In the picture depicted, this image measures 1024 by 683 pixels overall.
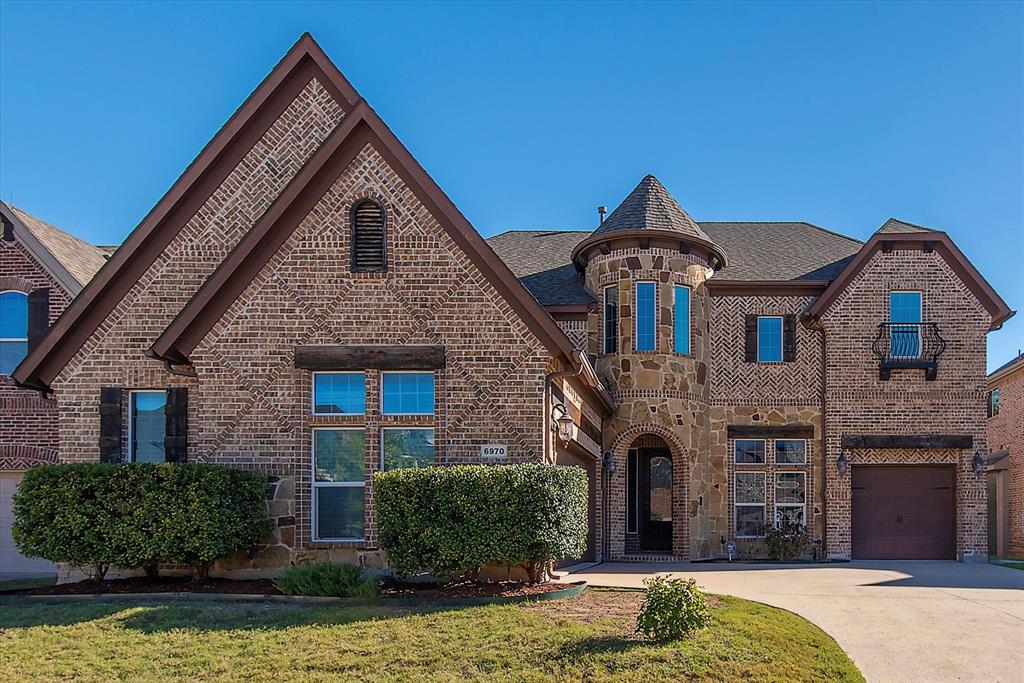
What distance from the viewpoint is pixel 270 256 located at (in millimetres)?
12375

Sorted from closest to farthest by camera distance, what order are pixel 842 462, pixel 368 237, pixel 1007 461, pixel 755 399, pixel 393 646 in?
1. pixel 393 646
2. pixel 368 237
3. pixel 842 462
4. pixel 755 399
5. pixel 1007 461

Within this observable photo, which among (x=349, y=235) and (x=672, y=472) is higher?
(x=349, y=235)

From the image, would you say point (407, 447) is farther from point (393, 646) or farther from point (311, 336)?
point (393, 646)

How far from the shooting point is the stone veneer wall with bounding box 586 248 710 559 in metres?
18.8

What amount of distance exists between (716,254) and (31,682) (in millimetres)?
16247

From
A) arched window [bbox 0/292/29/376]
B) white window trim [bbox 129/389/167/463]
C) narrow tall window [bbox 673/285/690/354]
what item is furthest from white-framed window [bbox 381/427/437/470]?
arched window [bbox 0/292/29/376]

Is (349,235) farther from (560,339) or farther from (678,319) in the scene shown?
(678,319)

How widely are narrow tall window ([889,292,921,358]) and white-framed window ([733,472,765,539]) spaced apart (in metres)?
4.46

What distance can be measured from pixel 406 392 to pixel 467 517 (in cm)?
263

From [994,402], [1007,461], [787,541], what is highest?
[994,402]

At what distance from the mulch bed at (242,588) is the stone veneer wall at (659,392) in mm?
7737

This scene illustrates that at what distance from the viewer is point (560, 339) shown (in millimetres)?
11961

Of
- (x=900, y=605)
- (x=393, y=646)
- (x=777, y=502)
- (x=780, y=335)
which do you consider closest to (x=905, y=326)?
(x=780, y=335)

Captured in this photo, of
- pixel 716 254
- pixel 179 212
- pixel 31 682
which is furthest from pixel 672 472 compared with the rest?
pixel 31 682
